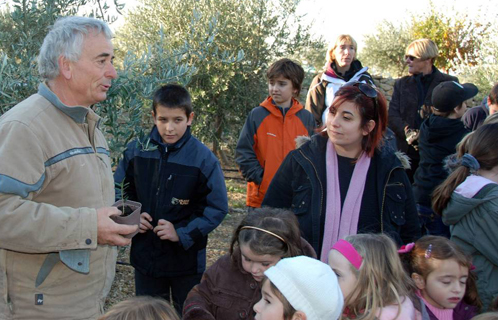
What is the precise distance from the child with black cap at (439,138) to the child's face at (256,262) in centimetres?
303

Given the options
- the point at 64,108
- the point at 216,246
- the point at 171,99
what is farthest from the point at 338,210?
the point at 216,246

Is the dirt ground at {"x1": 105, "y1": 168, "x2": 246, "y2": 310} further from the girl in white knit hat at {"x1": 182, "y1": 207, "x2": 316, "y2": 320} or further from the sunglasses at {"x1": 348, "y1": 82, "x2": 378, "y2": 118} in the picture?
the sunglasses at {"x1": 348, "y1": 82, "x2": 378, "y2": 118}

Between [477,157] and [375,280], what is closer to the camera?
[375,280]

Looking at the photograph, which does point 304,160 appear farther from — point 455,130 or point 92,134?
point 455,130

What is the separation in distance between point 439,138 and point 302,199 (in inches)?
109

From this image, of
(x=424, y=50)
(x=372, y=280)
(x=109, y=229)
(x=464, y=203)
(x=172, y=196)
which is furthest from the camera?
(x=424, y=50)

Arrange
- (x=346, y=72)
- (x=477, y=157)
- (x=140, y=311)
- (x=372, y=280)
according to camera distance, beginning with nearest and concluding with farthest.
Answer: (x=140, y=311), (x=372, y=280), (x=477, y=157), (x=346, y=72)

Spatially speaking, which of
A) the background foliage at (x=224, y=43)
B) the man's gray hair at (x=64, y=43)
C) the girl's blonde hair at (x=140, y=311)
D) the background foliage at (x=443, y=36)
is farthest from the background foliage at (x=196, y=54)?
the background foliage at (x=443, y=36)

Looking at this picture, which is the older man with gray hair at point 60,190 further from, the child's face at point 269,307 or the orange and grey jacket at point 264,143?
the orange and grey jacket at point 264,143

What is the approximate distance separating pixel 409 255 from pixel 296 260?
1.37 m

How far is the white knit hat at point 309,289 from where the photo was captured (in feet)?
6.64

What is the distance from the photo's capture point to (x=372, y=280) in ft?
8.27

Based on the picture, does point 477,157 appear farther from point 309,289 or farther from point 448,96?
point 309,289

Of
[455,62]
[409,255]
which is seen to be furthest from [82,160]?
[455,62]
